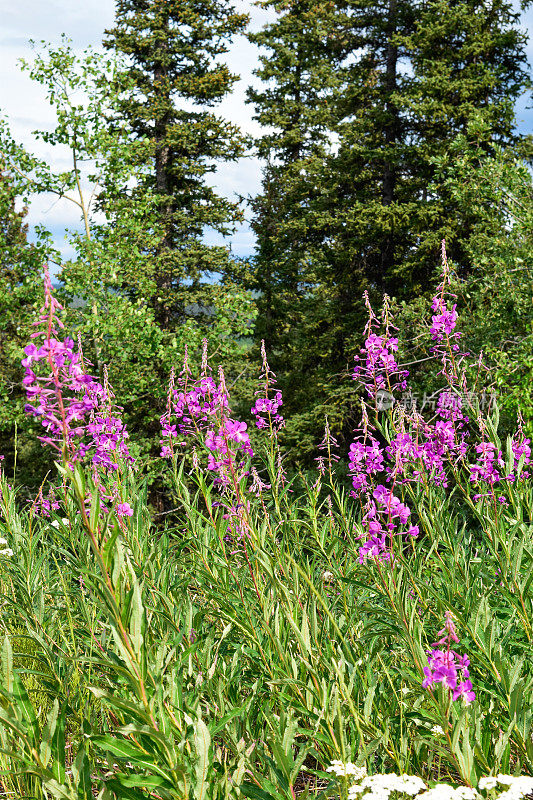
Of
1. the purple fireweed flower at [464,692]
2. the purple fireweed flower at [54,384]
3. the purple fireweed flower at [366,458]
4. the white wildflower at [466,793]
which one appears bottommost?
the white wildflower at [466,793]

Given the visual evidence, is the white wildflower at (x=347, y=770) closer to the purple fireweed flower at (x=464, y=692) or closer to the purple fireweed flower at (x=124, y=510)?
the purple fireweed flower at (x=464, y=692)

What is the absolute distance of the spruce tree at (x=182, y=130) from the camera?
1666cm

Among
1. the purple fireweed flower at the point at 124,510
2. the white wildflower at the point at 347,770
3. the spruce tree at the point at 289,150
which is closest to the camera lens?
the white wildflower at the point at 347,770

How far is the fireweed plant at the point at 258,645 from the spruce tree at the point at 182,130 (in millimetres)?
13250

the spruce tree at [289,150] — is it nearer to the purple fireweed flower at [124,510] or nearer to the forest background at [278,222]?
the forest background at [278,222]

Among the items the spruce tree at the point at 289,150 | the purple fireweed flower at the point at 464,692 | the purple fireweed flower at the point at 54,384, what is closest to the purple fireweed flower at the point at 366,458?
the purple fireweed flower at the point at 464,692

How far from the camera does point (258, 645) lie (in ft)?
8.34

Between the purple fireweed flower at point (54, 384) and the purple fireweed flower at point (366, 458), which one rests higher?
the purple fireweed flower at point (54, 384)

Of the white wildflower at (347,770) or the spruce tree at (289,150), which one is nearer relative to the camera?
the white wildflower at (347,770)

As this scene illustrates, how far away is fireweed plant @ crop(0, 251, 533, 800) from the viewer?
1714 millimetres

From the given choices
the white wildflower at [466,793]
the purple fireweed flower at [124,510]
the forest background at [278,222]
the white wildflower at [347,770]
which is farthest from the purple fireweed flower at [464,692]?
the forest background at [278,222]

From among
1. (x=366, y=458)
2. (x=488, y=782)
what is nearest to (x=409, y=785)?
(x=488, y=782)

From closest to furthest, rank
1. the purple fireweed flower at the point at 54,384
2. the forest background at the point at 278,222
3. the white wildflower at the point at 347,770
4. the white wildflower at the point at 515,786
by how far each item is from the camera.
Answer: the purple fireweed flower at the point at 54,384, the white wildflower at the point at 515,786, the white wildflower at the point at 347,770, the forest background at the point at 278,222

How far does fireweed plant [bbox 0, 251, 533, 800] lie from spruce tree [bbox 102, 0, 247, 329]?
522 inches
